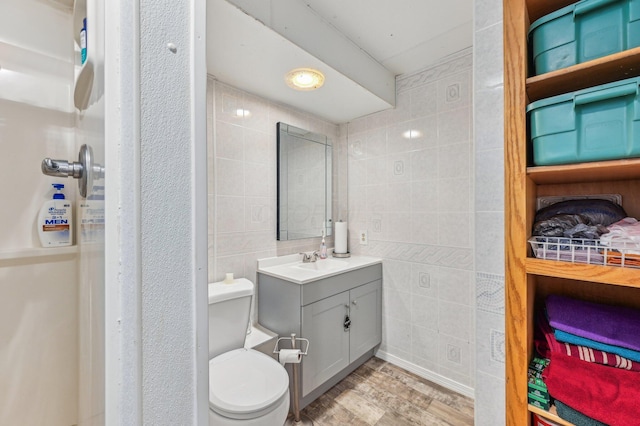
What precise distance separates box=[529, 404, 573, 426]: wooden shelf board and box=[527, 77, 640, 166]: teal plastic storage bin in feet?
2.20

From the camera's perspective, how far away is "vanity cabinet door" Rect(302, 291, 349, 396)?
157 cm

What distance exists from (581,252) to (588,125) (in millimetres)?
328

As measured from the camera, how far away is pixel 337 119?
2.33m

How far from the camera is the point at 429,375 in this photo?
6.10ft

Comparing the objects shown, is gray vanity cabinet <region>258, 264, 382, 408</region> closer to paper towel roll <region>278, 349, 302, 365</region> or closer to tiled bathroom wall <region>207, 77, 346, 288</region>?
paper towel roll <region>278, 349, 302, 365</region>

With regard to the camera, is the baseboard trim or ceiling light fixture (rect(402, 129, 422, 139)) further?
ceiling light fixture (rect(402, 129, 422, 139))

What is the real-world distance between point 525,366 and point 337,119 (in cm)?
207

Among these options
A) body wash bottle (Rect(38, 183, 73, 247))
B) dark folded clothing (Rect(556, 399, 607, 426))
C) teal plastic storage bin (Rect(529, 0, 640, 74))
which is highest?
teal plastic storage bin (Rect(529, 0, 640, 74))

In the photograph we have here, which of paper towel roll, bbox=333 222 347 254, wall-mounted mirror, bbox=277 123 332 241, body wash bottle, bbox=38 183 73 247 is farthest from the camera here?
paper towel roll, bbox=333 222 347 254

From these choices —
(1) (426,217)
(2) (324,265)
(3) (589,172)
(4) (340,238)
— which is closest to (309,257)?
(2) (324,265)

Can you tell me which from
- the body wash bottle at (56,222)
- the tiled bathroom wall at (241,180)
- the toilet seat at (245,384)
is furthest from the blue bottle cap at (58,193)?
the toilet seat at (245,384)

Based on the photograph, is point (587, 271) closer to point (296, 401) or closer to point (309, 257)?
point (296, 401)

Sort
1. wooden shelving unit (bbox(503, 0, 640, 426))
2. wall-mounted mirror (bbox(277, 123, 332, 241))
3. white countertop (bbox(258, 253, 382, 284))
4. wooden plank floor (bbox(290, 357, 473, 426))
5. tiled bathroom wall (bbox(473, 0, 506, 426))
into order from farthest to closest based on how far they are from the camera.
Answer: wall-mounted mirror (bbox(277, 123, 332, 241)), white countertop (bbox(258, 253, 382, 284)), wooden plank floor (bbox(290, 357, 473, 426)), tiled bathroom wall (bbox(473, 0, 506, 426)), wooden shelving unit (bbox(503, 0, 640, 426))

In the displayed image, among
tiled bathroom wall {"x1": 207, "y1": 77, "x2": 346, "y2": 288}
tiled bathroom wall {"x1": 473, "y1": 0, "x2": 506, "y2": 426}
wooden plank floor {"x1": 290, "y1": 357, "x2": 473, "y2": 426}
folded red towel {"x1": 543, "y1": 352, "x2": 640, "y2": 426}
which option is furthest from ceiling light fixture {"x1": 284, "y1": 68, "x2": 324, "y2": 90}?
wooden plank floor {"x1": 290, "y1": 357, "x2": 473, "y2": 426}
